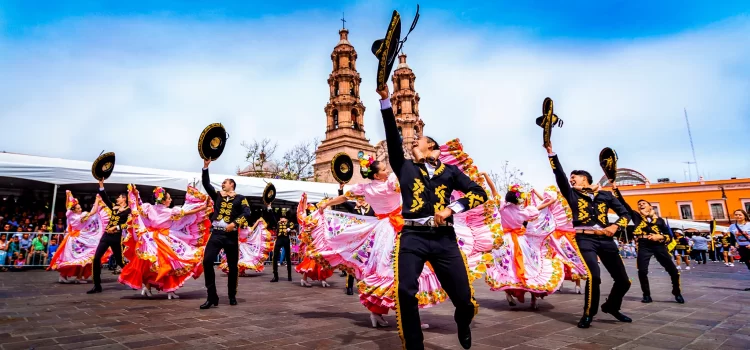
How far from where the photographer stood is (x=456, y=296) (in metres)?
3.03

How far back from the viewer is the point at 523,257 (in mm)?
6223

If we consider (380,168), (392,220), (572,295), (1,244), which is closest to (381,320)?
(392,220)

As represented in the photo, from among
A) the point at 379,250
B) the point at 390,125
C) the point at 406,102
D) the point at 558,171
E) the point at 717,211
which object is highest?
the point at 406,102

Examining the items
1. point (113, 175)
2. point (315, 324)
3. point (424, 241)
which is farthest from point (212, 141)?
point (113, 175)

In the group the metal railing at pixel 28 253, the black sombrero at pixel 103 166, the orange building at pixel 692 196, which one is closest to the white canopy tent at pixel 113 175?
the metal railing at pixel 28 253

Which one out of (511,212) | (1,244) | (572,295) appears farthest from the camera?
(1,244)

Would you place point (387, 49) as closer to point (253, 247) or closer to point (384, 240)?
point (384, 240)

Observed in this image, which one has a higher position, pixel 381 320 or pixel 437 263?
pixel 437 263

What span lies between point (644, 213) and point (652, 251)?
727 mm

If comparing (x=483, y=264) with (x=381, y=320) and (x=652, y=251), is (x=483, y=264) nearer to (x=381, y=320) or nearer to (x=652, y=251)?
(x=381, y=320)

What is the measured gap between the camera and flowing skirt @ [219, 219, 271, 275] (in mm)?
11250

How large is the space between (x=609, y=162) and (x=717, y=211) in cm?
5231

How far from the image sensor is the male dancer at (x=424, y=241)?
2.91 metres

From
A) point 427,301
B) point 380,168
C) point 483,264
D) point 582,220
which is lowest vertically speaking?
point 427,301
